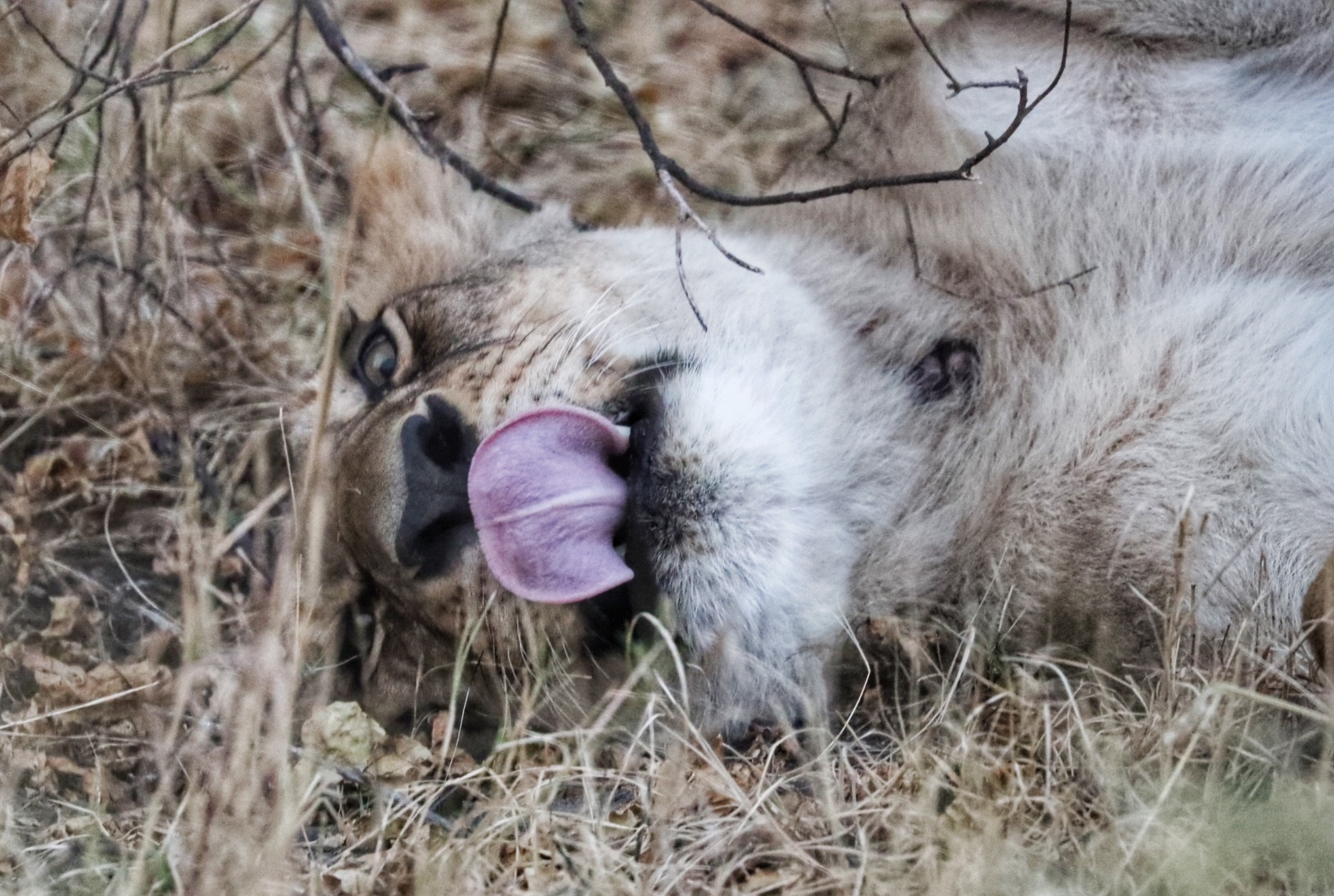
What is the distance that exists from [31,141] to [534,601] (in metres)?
1.59

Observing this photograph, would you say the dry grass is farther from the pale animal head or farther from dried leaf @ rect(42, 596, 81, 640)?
Answer: the pale animal head

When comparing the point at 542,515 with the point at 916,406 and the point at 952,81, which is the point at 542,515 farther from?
the point at 952,81

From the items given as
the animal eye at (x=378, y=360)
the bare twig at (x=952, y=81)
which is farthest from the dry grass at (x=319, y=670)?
the bare twig at (x=952, y=81)

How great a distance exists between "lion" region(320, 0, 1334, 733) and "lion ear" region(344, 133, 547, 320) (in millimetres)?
66

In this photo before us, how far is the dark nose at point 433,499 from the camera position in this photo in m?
2.38

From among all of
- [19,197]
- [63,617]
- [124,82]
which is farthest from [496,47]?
[63,617]

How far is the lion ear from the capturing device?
→ 3.32 meters

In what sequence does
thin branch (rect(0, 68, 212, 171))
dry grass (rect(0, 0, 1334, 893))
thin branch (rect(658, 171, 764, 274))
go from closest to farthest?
1. dry grass (rect(0, 0, 1334, 893))
2. thin branch (rect(658, 171, 764, 274))
3. thin branch (rect(0, 68, 212, 171))

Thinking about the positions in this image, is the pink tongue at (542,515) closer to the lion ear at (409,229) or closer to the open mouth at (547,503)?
the open mouth at (547,503)

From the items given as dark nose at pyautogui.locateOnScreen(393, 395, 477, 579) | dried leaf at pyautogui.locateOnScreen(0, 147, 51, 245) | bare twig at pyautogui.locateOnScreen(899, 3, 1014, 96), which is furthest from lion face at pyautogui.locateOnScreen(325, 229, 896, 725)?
dried leaf at pyautogui.locateOnScreen(0, 147, 51, 245)

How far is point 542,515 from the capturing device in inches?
90.1

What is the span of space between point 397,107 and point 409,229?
30 cm

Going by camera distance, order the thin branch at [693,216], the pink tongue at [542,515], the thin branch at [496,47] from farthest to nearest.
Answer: the thin branch at [496,47] < the thin branch at [693,216] < the pink tongue at [542,515]

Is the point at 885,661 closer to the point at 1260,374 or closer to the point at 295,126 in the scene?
the point at 1260,374
